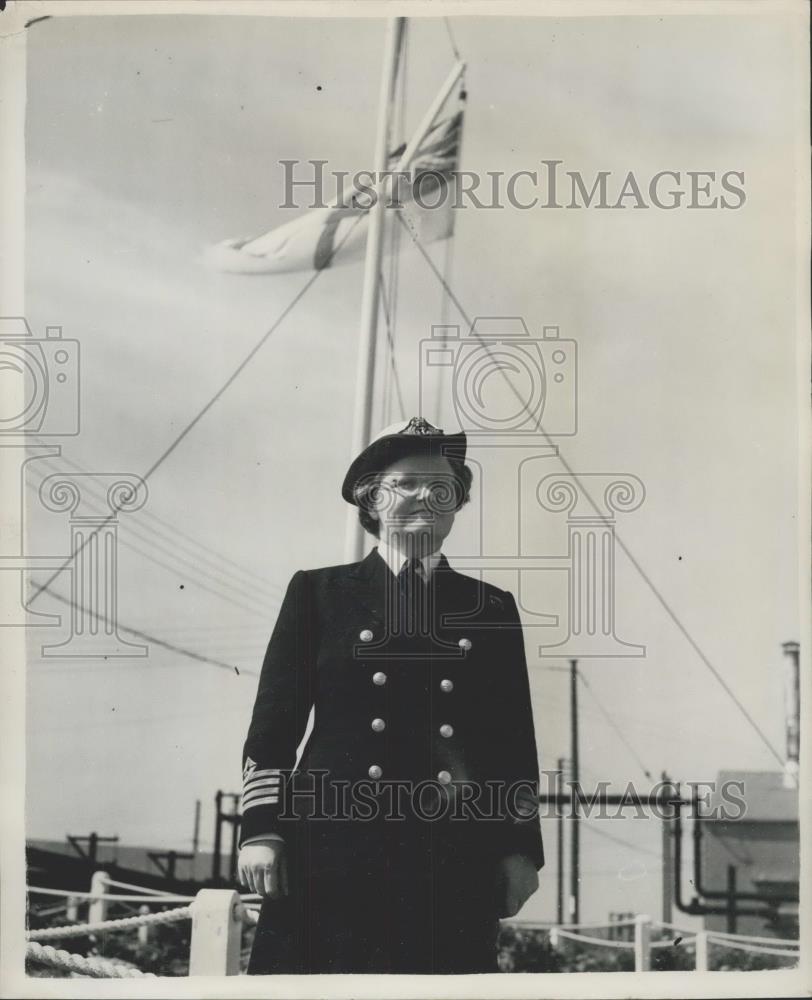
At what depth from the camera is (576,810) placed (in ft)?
9.30

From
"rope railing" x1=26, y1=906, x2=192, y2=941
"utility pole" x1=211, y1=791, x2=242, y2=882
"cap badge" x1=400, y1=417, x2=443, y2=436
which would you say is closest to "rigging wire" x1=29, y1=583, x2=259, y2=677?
"utility pole" x1=211, y1=791, x2=242, y2=882

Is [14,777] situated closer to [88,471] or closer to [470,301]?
[88,471]

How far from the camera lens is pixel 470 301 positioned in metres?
2.98

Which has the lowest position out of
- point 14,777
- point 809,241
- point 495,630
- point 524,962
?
point 524,962

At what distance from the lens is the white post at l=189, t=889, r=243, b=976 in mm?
2645

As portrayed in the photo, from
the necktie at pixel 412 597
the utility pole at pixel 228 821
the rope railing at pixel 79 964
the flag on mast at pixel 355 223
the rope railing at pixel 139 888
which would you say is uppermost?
the flag on mast at pixel 355 223

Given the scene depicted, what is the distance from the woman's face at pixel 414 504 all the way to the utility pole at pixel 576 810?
43 centimetres

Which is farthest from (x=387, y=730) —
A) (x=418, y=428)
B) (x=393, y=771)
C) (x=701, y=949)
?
(x=701, y=949)

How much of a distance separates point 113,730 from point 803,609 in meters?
1.51

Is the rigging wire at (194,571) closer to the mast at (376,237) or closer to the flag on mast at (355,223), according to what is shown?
the mast at (376,237)

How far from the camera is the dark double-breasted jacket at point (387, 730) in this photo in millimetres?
2668

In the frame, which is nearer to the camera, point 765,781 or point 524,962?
point 524,962

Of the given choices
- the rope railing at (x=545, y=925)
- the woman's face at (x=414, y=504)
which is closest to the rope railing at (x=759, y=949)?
the rope railing at (x=545, y=925)

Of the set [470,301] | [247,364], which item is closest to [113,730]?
[247,364]
